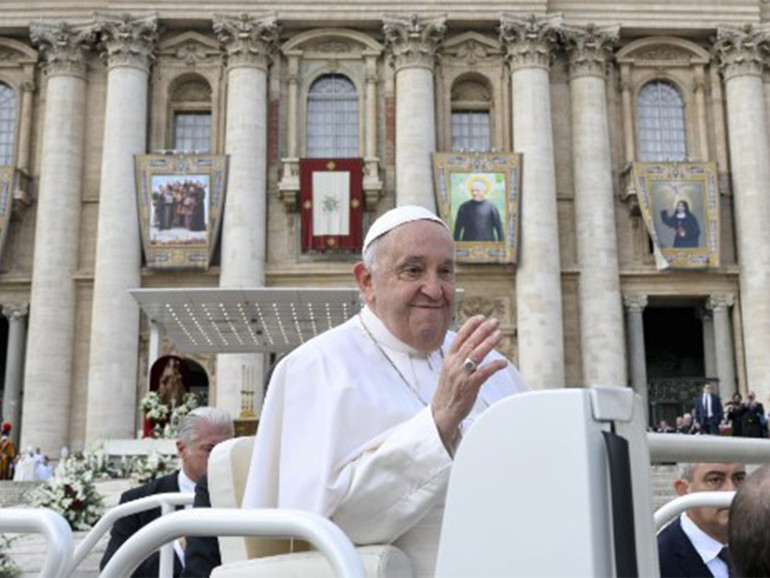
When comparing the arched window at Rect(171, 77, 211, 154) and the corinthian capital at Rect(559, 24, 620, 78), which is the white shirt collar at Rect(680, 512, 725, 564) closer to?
the corinthian capital at Rect(559, 24, 620, 78)

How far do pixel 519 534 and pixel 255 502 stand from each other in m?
1.44

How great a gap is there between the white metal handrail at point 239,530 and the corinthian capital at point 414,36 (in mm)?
24083

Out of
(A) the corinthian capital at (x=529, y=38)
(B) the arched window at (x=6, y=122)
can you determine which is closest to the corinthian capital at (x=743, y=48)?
(A) the corinthian capital at (x=529, y=38)

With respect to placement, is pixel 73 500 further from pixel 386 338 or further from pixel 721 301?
pixel 721 301

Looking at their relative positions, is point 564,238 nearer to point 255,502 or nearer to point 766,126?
point 766,126

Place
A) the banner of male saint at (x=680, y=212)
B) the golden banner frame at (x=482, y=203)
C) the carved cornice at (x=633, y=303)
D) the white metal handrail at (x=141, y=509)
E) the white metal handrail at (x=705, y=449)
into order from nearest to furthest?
1. the white metal handrail at (x=705, y=449)
2. the white metal handrail at (x=141, y=509)
3. the golden banner frame at (x=482, y=203)
4. the banner of male saint at (x=680, y=212)
5. the carved cornice at (x=633, y=303)

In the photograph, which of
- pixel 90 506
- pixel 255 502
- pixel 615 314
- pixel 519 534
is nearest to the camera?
pixel 519 534

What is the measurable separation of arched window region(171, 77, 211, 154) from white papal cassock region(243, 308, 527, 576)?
23865mm

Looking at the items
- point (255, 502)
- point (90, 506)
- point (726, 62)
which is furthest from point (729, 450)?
point (726, 62)

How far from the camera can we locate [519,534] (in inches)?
48.9

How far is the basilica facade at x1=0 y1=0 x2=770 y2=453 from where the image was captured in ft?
77.6

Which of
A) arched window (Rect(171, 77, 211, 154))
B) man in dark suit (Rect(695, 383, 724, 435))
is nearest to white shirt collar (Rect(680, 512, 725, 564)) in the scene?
man in dark suit (Rect(695, 383, 724, 435))

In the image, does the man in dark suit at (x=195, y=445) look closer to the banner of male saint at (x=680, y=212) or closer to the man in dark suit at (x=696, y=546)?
the man in dark suit at (x=696, y=546)

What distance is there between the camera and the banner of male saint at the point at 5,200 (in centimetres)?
2381
